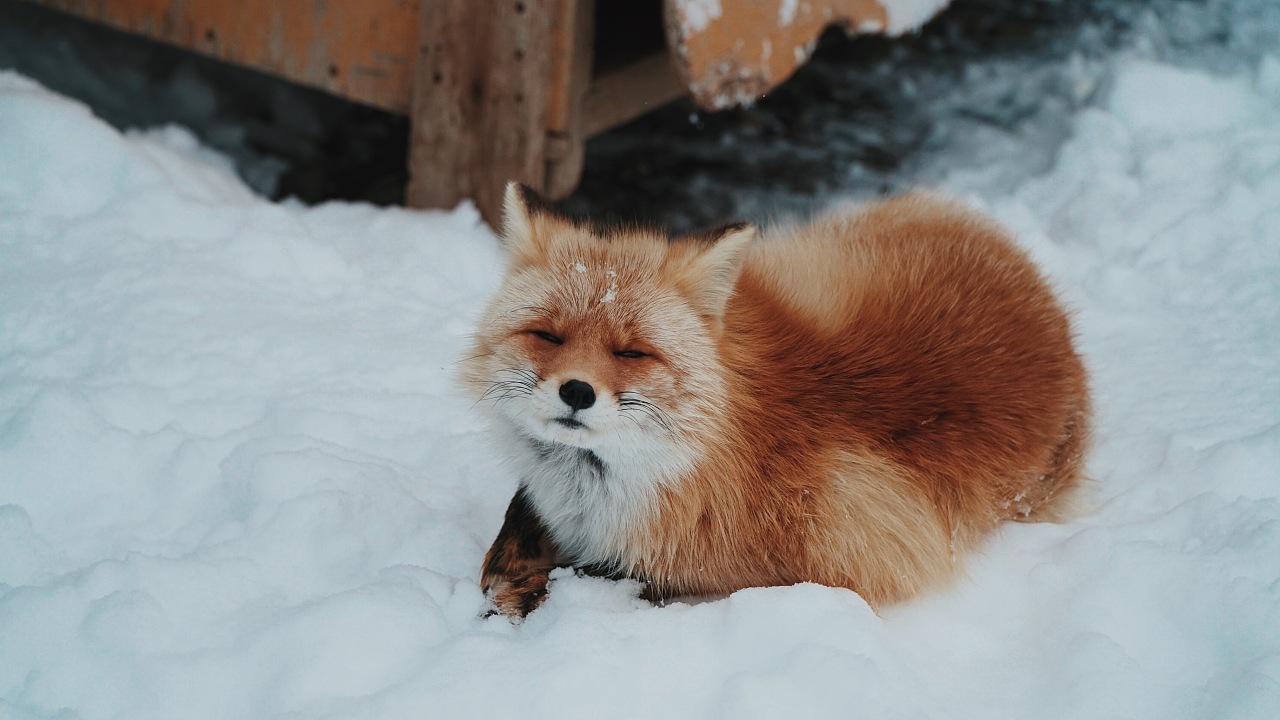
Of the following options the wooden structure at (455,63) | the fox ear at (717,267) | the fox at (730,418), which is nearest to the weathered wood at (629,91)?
the wooden structure at (455,63)

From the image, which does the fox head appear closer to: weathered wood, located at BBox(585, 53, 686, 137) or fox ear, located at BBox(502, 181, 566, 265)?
fox ear, located at BBox(502, 181, 566, 265)

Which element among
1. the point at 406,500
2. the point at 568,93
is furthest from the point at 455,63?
the point at 406,500

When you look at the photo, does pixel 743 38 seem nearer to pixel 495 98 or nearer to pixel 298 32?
pixel 495 98

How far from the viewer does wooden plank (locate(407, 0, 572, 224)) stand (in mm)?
3854

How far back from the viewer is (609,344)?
197 cm

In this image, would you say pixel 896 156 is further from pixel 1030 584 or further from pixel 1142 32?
pixel 1030 584

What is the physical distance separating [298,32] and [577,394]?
2887 mm

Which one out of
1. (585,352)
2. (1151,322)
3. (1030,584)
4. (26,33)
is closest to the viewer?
(585,352)

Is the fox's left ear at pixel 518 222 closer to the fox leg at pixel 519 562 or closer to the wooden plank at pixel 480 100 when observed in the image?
the fox leg at pixel 519 562

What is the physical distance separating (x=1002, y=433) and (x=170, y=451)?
6.79 ft

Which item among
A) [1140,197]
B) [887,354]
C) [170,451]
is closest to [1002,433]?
[887,354]

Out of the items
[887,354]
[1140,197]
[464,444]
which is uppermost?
[1140,197]

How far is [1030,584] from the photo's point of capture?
2182mm

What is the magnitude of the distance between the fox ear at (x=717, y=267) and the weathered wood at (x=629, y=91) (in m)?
2.19
